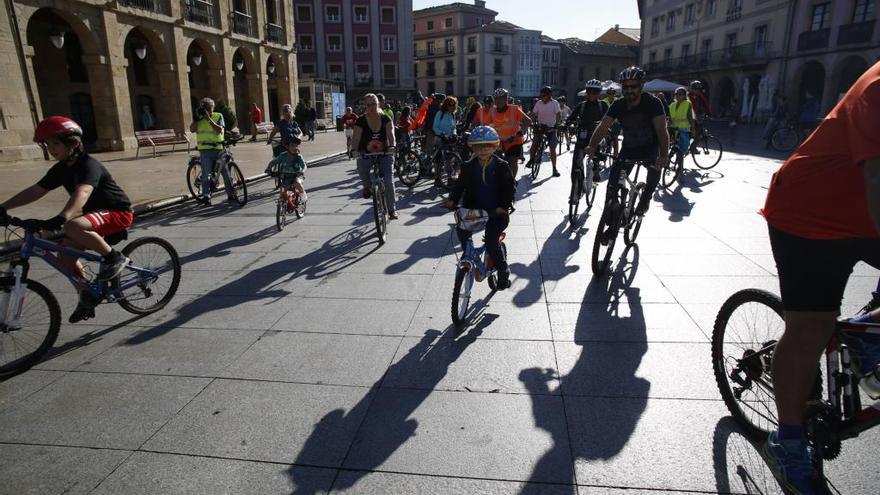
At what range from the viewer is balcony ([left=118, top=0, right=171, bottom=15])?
737 inches

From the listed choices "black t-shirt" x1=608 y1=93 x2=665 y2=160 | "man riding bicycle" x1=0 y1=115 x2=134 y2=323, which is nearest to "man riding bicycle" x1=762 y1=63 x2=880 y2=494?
"black t-shirt" x1=608 y1=93 x2=665 y2=160

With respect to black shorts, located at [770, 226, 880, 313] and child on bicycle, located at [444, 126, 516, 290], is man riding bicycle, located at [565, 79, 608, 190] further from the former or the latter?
black shorts, located at [770, 226, 880, 313]

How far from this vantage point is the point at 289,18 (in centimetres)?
3228

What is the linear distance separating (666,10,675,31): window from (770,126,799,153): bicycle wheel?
3607 centimetres

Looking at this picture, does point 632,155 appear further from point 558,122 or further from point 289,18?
point 289,18

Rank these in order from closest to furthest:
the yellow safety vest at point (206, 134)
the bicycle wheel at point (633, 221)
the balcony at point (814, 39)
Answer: the bicycle wheel at point (633, 221) < the yellow safety vest at point (206, 134) < the balcony at point (814, 39)

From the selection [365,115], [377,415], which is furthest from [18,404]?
[365,115]

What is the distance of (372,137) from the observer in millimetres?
7488

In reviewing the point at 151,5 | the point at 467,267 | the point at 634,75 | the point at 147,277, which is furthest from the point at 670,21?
the point at 147,277

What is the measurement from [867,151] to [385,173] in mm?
6344

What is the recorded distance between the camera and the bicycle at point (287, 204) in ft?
25.2

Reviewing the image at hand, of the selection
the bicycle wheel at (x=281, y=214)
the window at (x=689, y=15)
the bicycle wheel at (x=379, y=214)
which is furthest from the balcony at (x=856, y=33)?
the bicycle wheel at (x=281, y=214)

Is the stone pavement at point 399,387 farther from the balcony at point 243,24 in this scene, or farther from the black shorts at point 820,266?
the balcony at point 243,24

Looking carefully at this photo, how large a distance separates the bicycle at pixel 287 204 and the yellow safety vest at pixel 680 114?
787cm
